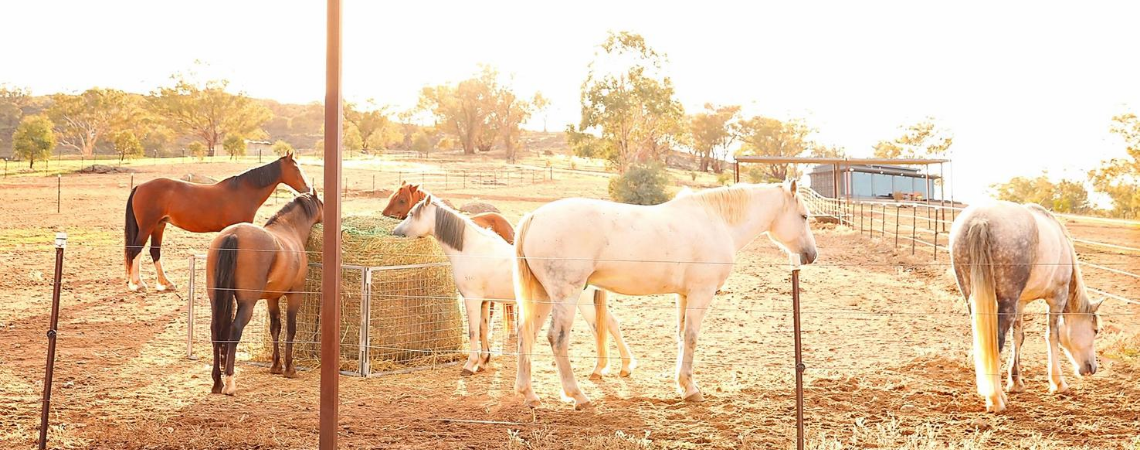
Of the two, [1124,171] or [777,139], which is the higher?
[777,139]

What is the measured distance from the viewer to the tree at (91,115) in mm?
51531

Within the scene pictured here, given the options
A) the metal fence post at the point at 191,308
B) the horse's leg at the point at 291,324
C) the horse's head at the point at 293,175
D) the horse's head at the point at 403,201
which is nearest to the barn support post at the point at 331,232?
the horse's leg at the point at 291,324

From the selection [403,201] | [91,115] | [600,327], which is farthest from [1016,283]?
[91,115]

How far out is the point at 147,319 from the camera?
9.17 meters

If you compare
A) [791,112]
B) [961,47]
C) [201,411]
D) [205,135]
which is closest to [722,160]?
[791,112]

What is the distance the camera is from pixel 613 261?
5.59m

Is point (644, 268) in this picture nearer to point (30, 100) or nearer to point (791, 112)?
point (791, 112)

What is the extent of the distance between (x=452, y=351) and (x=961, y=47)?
59771 mm

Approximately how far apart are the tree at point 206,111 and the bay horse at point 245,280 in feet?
157

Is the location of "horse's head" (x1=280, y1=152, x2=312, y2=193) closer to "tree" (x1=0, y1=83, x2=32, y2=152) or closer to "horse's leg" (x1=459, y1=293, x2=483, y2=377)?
"horse's leg" (x1=459, y1=293, x2=483, y2=377)

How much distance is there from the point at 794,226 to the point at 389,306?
3.32 metres

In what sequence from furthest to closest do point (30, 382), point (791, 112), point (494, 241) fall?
point (791, 112) → point (494, 241) → point (30, 382)

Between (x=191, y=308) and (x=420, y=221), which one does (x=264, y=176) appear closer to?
(x=191, y=308)

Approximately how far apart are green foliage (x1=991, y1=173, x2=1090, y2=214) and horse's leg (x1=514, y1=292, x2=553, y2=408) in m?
38.3
